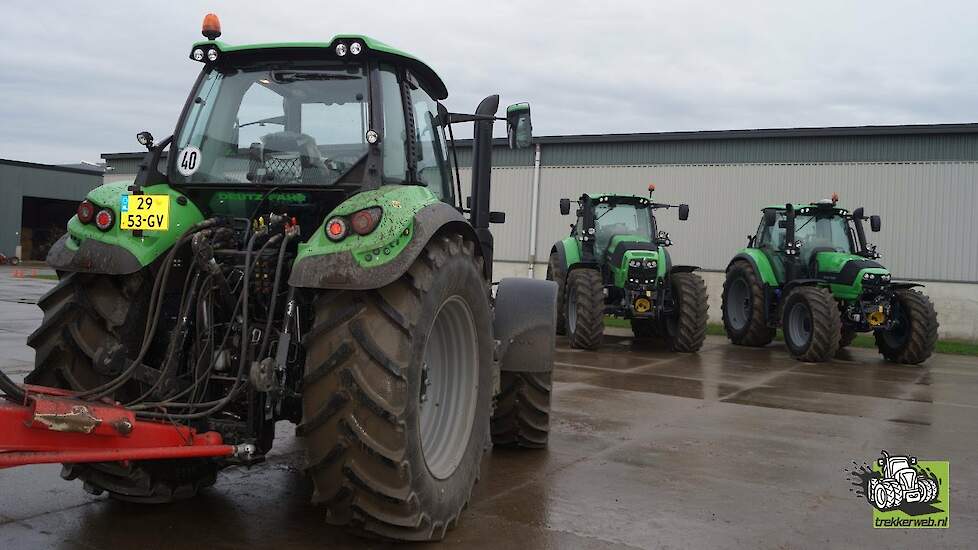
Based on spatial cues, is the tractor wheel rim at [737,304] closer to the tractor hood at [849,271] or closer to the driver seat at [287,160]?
the tractor hood at [849,271]

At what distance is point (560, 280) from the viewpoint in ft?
48.0

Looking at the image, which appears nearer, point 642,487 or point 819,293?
point 642,487

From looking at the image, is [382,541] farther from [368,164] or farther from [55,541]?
[368,164]

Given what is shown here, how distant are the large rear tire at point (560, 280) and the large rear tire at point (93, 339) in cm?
1017

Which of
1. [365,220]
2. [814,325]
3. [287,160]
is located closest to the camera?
[365,220]

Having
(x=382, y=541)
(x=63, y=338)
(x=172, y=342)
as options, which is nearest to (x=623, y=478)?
(x=382, y=541)

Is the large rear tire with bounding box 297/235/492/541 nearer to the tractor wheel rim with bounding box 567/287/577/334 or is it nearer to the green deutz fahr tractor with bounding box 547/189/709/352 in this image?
the green deutz fahr tractor with bounding box 547/189/709/352

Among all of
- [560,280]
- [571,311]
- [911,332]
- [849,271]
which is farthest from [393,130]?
[911,332]

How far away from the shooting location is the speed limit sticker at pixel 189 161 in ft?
14.4

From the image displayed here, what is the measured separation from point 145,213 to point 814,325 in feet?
35.6

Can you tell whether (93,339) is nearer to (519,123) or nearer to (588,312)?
(519,123)

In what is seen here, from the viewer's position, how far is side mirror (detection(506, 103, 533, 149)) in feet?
17.4

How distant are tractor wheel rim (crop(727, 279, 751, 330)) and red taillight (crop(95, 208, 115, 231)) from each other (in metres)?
13.4

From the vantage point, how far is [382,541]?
12.7 ft
